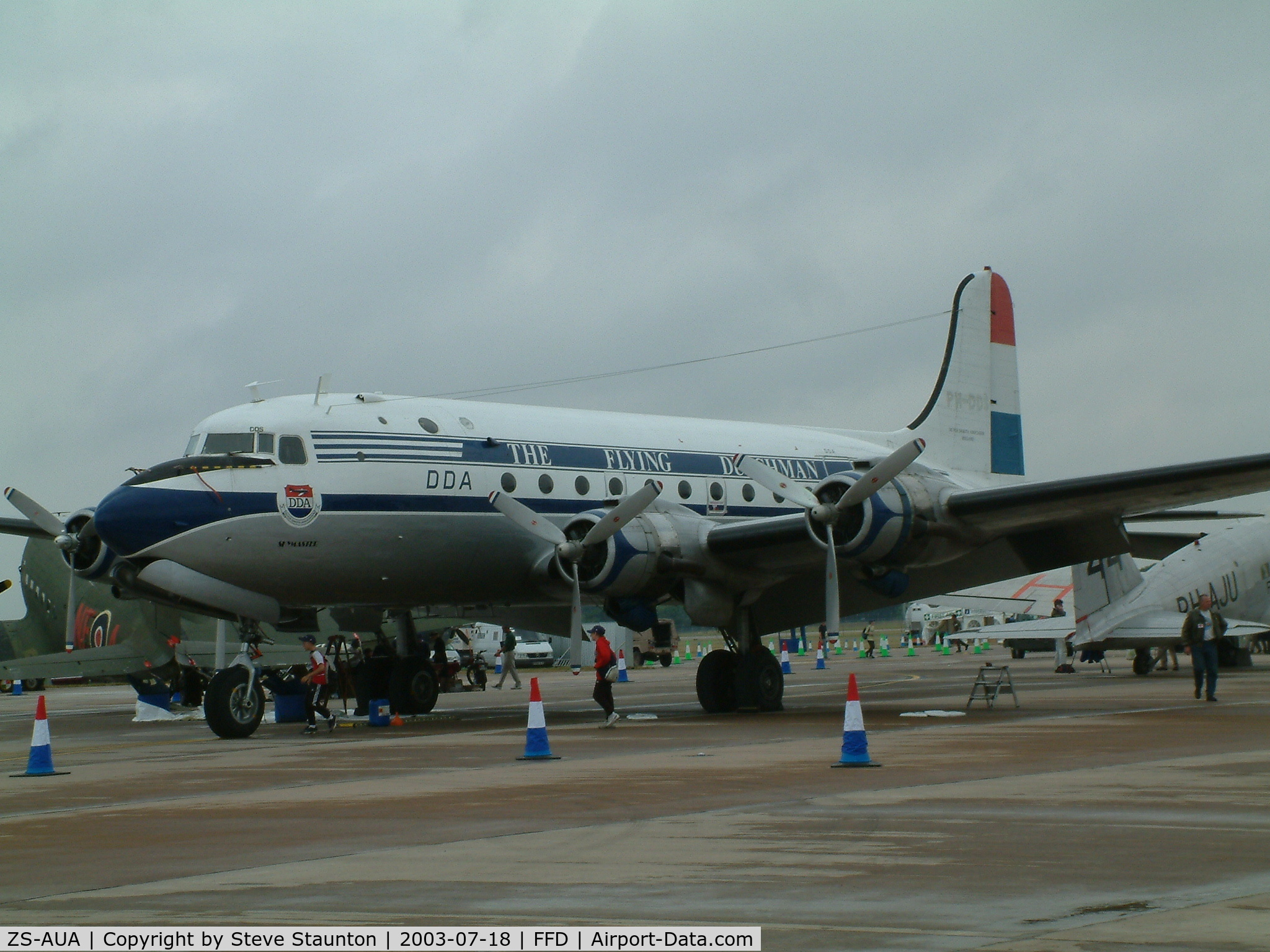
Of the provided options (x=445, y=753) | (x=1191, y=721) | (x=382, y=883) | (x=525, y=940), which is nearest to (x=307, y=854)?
(x=382, y=883)

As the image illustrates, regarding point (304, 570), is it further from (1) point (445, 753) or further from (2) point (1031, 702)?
(2) point (1031, 702)

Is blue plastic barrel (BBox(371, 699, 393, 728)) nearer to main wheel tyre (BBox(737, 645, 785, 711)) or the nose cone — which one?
the nose cone

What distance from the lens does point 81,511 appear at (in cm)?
1950

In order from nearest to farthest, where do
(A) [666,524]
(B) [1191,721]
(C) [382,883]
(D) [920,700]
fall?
(C) [382,883], (B) [1191,721], (A) [666,524], (D) [920,700]

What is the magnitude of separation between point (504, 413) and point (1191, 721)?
985cm

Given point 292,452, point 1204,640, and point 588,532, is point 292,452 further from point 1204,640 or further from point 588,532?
point 1204,640

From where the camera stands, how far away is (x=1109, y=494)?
17.7 metres

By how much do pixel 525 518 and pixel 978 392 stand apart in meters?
10.6

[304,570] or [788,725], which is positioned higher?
[304,570]

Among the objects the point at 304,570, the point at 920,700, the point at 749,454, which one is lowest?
the point at 920,700

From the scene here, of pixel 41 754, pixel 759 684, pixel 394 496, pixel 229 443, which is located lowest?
pixel 41 754

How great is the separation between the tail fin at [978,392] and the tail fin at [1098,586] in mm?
3135

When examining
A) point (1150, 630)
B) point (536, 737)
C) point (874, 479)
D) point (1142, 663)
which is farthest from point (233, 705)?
point (1142, 663)

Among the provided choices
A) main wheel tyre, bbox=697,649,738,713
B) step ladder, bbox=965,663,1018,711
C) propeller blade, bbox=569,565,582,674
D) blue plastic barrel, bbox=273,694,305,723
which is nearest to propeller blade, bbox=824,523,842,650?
step ladder, bbox=965,663,1018,711
